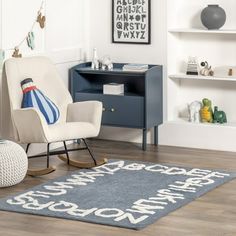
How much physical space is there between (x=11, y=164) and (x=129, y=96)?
1.59m

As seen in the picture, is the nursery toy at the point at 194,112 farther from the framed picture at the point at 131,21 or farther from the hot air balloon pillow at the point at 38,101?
the hot air balloon pillow at the point at 38,101

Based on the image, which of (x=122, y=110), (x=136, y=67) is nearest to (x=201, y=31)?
(x=136, y=67)

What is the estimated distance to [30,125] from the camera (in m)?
→ 5.78

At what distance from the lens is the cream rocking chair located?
5.76m

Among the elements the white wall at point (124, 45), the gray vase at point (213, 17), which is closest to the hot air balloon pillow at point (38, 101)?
the white wall at point (124, 45)

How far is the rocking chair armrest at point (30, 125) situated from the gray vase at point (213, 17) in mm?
1867

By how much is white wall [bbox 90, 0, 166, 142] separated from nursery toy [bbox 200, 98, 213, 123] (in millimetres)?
501

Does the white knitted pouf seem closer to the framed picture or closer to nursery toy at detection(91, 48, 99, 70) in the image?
nursery toy at detection(91, 48, 99, 70)

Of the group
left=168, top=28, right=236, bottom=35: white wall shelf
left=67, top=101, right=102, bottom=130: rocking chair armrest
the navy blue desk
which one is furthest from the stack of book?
left=67, top=101, right=102, bottom=130: rocking chair armrest

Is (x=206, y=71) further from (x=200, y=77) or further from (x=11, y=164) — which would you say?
(x=11, y=164)

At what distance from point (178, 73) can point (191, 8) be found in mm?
585

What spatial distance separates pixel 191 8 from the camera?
23.2ft

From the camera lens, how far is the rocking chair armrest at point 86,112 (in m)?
6.08

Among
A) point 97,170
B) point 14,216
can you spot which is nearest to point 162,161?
point 97,170
